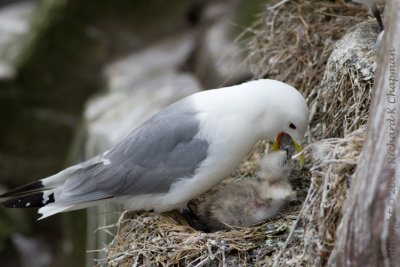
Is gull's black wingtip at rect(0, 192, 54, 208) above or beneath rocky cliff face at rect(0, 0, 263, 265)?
beneath

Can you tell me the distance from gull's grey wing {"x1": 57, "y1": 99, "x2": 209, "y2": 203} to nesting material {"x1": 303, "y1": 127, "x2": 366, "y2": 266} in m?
0.72

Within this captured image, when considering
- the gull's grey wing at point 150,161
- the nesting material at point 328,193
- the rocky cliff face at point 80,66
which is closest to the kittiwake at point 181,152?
the gull's grey wing at point 150,161

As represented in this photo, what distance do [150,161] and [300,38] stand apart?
1308mm

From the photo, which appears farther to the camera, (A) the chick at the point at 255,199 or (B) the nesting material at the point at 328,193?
(A) the chick at the point at 255,199

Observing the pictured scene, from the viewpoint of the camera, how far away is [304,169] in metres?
3.06

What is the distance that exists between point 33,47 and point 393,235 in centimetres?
510

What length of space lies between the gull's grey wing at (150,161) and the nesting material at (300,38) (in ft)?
2.78

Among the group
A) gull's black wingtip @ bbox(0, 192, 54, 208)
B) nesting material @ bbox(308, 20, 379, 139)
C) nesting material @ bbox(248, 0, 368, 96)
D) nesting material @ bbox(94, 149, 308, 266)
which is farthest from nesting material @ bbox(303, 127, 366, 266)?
gull's black wingtip @ bbox(0, 192, 54, 208)

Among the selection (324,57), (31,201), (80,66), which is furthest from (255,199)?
(80,66)

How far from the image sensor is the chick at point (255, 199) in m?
2.81

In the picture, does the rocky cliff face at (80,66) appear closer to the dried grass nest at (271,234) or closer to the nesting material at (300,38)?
the nesting material at (300,38)

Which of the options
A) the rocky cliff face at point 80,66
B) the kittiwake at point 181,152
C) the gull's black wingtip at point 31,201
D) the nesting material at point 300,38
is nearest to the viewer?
the kittiwake at point 181,152

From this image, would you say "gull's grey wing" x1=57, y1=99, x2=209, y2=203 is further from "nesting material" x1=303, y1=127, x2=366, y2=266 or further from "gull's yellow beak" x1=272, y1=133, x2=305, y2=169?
"nesting material" x1=303, y1=127, x2=366, y2=266

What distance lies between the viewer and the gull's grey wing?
2.84 metres
